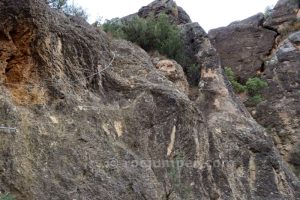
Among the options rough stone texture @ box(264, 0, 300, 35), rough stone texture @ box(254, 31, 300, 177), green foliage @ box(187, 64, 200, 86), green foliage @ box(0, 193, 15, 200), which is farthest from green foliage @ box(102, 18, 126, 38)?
green foliage @ box(0, 193, 15, 200)

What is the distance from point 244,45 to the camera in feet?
77.2

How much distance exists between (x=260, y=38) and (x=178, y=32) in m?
7.02

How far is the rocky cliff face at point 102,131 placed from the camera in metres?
8.16

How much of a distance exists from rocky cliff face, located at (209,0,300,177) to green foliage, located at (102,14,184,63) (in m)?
3.98

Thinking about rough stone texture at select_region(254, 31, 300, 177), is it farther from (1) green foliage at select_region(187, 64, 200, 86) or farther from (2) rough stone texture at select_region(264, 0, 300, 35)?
(1) green foliage at select_region(187, 64, 200, 86)

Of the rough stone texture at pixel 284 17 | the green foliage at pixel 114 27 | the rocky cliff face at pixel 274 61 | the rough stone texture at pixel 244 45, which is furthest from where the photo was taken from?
the rough stone texture at pixel 284 17

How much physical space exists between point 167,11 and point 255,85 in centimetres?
435

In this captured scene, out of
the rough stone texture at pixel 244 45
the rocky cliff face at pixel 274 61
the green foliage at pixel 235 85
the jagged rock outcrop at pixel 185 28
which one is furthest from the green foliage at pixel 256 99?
the jagged rock outcrop at pixel 185 28

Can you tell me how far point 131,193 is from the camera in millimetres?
8773

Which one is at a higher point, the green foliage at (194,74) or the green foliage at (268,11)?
the green foliage at (268,11)

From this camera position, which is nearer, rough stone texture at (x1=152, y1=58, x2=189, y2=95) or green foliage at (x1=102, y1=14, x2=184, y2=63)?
rough stone texture at (x1=152, y1=58, x2=189, y2=95)

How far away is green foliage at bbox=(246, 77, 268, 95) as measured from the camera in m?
19.8

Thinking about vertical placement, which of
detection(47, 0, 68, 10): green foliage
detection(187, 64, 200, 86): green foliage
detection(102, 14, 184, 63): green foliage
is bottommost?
detection(187, 64, 200, 86): green foliage

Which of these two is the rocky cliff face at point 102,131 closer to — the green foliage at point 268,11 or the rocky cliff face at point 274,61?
the rocky cliff face at point 274,61
